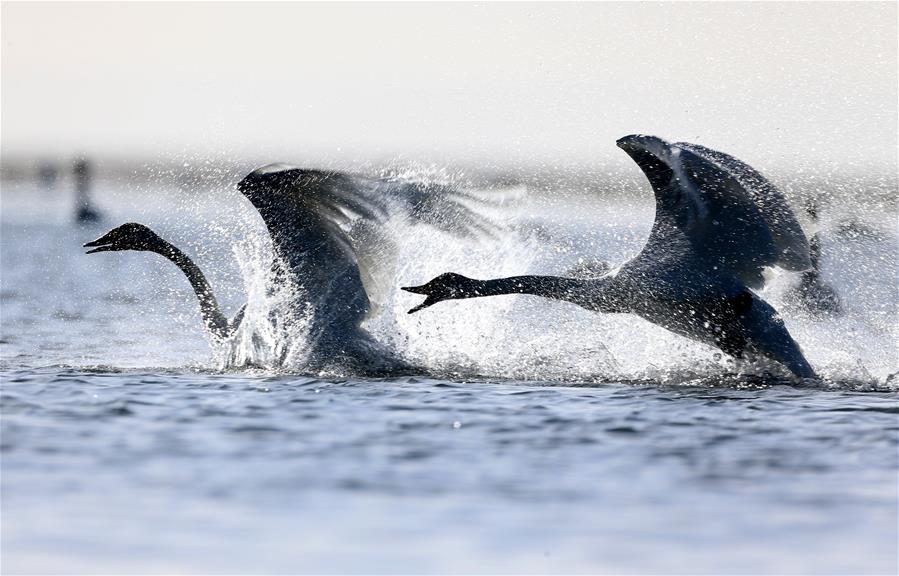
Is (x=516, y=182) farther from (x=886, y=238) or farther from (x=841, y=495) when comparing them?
(x=841, y=495)

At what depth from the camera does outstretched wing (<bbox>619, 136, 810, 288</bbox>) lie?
46.1ft

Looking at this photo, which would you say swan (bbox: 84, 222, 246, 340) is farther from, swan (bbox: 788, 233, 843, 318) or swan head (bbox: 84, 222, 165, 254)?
swan (bbox: 788, 233, 843, 318)

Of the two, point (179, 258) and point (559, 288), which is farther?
point (179, 258)

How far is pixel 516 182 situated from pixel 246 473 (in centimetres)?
700

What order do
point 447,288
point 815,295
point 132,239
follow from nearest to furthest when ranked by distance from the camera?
point 447,288, point 815,295, point 132,239

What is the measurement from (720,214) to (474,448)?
4728 millimetres

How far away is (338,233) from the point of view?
15.7m

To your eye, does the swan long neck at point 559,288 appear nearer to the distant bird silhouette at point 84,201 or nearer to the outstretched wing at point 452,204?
the outstretched wing at point 452,204

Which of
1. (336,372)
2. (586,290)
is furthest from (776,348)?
(336,372)

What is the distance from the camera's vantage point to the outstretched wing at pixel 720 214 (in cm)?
1405

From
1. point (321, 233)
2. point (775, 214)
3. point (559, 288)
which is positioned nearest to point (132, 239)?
point (321, 233)

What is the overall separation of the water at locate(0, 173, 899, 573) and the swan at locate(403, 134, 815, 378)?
0.46 meters

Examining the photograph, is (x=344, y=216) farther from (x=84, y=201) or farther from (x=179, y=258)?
(x=84, y=201)

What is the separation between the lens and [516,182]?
1608 centimetres
